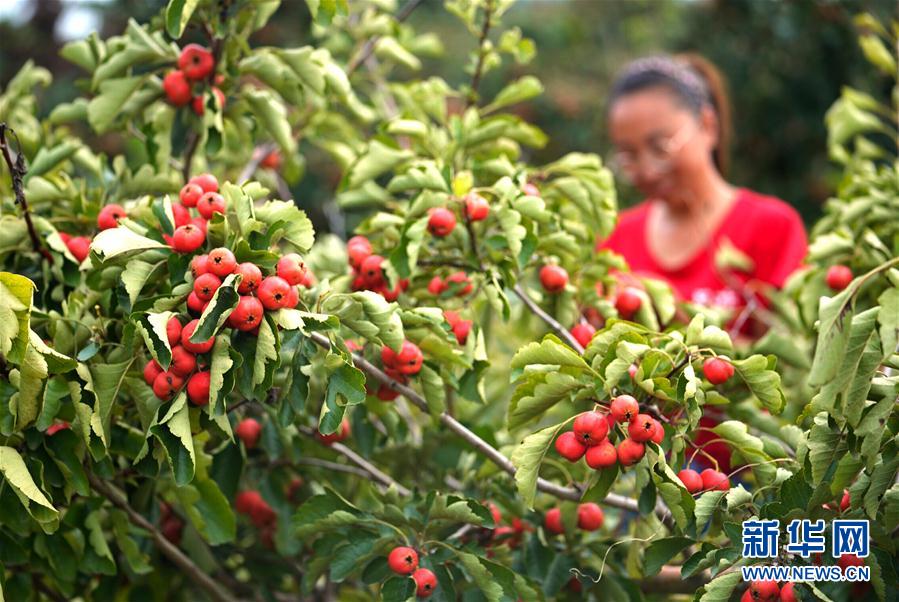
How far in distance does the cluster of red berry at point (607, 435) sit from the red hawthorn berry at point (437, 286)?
0.37m

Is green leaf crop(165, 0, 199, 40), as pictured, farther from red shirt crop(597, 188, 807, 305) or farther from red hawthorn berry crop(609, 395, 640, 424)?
red shirt crop(597, 188, 807, 305)

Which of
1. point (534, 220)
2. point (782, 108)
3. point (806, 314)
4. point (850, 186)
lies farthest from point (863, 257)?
point (782, 108)

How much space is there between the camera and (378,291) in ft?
4.75

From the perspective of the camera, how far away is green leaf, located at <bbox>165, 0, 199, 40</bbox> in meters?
1.33

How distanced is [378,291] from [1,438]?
538mm

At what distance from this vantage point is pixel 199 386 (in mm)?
Result: 1141

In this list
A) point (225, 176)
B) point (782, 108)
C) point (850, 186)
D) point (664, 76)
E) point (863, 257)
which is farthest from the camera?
point (782, 108)

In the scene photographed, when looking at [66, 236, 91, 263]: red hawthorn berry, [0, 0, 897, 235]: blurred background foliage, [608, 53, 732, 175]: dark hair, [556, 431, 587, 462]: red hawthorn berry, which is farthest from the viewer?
[0, 0, 897, 235]: blurred background foliage

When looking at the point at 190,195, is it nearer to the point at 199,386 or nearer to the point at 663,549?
the point at 199,386

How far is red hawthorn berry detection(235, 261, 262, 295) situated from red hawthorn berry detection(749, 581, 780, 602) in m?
0.68

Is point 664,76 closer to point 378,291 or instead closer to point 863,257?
point 863,257

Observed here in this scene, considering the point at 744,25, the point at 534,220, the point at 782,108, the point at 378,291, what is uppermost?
the point at 534,220

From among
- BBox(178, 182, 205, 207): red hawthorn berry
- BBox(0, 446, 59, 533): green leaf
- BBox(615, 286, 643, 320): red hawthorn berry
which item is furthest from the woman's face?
BBox(0, 446, 59, 533): green leaf

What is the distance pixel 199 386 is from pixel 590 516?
0.64 metres
